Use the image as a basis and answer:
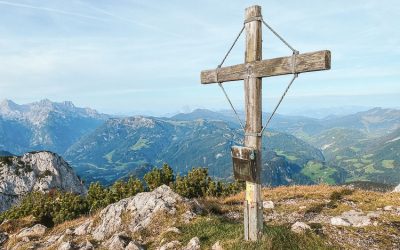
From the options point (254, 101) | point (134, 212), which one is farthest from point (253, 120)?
point (134, 212)

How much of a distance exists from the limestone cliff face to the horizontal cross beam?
11962 cm

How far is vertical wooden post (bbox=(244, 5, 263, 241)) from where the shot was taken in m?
12.1

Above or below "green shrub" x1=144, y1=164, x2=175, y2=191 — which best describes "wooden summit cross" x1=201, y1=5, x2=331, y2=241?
above

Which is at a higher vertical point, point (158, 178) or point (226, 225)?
point (226, 225)

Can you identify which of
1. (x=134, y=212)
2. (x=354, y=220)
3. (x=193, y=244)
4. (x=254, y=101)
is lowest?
(x=134, y=212)

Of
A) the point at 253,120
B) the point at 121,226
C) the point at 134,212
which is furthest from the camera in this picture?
the point at 134,212

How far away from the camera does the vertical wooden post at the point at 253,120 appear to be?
39.8ft

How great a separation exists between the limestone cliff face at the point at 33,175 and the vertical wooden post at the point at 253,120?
120513mm

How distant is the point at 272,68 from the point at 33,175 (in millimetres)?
138376

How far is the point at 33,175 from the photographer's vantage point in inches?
5241

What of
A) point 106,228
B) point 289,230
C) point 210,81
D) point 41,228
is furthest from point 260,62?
point 41,228

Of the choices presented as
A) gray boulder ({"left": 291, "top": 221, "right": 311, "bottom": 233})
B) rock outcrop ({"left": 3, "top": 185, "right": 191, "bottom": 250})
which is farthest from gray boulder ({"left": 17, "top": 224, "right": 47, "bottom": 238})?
gray boulder ({"left": 291, "top": 221, "right": 311, "bottom": 233})

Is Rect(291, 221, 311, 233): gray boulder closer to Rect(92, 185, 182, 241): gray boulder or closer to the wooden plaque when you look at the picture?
the wooden plaque

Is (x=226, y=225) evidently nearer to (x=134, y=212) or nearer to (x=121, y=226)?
(x=121, y=226)
